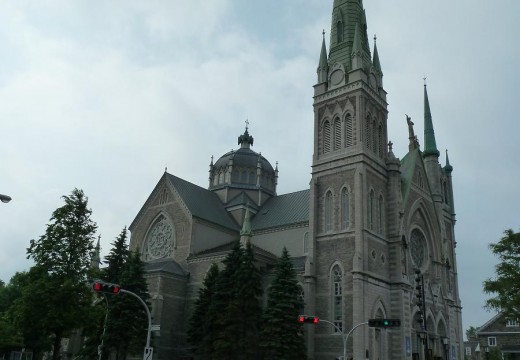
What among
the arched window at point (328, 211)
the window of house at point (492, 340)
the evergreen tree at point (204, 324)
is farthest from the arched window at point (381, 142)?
the window of house at point (492, 340)

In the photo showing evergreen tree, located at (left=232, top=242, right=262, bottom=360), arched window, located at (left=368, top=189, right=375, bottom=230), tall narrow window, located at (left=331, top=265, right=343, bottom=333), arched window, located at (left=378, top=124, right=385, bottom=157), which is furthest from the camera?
arched window, located at (left=378, top=124, right=385, bottom=157)

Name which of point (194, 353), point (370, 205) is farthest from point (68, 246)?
point (370, 205)

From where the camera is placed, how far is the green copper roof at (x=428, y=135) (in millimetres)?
56281

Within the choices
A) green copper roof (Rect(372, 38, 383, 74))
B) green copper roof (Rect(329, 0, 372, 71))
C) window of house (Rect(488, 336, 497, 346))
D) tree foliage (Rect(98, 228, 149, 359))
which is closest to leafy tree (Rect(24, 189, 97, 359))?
tree foliage (Rect(98, 228, 149, 359))

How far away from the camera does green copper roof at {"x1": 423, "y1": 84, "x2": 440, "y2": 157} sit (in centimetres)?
5628

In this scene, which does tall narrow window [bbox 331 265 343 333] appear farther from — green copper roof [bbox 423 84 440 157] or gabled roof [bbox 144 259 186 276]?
green copper roof [bbox 423 84 440 157]

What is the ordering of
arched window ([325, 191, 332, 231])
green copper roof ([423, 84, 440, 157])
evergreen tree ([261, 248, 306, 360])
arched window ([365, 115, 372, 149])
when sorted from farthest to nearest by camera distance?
green copper roof ([423, 84, 440, 157]) < arched window ([365, 115, 372, 149]) < arched window ([325, 191, 332, 231]) < evergreen tree ([261, 248, 306, 360])

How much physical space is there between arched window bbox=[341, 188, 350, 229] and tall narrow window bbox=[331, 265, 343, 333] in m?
3.40

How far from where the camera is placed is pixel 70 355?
1811 inches

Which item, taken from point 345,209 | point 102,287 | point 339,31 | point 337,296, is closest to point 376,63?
point 339,31

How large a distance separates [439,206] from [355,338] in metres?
21.0

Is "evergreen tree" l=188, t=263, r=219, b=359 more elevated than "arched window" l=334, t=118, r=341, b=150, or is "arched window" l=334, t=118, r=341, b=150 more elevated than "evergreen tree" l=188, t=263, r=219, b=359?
"arched window" l=334, t=118, r=341, b=150

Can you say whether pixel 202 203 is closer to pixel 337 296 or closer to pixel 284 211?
pixel 284 211

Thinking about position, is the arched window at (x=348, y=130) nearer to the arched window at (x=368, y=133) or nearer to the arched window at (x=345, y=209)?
the arched window at (x=368, y=133)
